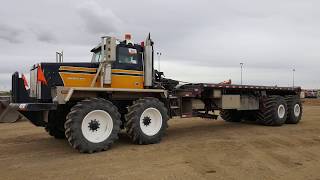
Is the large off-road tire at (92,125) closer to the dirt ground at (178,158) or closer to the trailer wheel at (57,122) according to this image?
the dirt ground at (178,158)

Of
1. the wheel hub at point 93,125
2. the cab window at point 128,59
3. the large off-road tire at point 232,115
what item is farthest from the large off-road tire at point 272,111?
→ the wheel hub at point 93,125

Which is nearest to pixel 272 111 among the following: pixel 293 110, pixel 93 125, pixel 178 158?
pixel 293 110

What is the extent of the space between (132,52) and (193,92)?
2976 mm

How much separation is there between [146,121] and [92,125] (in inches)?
74.0

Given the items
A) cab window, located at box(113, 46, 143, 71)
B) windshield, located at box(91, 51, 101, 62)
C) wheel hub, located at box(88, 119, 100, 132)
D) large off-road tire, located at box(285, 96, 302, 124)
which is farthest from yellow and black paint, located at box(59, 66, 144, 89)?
large off-road tire, located at box(285, 96, 302, 124)

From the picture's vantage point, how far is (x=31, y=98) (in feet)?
39.8

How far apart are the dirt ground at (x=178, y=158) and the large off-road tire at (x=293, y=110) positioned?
4029 mm

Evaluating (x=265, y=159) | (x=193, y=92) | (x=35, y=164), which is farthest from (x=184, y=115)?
(x=35, y=164)

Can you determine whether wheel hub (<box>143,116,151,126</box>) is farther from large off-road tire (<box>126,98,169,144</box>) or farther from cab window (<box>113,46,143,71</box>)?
cab window (<box>113,46,143,71</box>)

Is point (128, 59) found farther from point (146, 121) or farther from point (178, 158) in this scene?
point (178, 158)

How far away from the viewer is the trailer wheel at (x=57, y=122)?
39.6 ft

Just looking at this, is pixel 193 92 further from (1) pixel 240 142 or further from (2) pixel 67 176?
(2) pixel 67 176

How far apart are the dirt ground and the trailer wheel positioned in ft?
0.98

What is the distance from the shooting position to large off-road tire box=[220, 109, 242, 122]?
18922 millimetres
